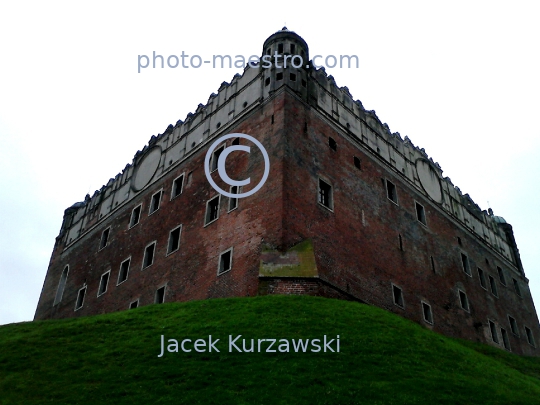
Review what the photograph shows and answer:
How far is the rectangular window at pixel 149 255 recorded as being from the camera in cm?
3284

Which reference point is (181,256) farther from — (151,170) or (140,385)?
(140,385)

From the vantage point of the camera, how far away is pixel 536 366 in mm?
26734

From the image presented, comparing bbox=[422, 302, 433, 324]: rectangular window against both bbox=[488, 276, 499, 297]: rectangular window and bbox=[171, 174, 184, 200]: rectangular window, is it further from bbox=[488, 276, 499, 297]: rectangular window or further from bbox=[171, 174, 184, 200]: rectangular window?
bbox=[171, 174, 184, 200]: rectangular window

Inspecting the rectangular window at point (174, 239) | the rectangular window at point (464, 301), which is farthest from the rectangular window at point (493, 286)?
the rectangular window at point (174, 239)

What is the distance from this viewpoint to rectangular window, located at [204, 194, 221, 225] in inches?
1188

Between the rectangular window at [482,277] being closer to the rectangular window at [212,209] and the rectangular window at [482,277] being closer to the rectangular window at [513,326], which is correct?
the rectangular window at [513,326]

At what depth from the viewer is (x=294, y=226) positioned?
86.8 ft

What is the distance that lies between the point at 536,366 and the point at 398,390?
14027 millimetres

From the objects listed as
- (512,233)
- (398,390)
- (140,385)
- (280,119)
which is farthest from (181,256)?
(512,233)

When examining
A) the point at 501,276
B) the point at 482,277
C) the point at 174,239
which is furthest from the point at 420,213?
the point at 174,239

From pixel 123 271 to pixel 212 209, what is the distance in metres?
7.30

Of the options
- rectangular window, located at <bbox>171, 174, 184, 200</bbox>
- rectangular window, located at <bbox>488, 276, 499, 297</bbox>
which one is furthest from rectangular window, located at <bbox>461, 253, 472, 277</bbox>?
rectangular window, located at <bbox>171, 174, 184, 200</bbox>

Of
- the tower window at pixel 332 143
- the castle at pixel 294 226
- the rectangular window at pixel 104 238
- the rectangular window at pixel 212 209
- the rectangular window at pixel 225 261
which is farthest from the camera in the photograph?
the rectangular window at pixel 104 238

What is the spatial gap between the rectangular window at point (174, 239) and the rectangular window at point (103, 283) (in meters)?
5.55
